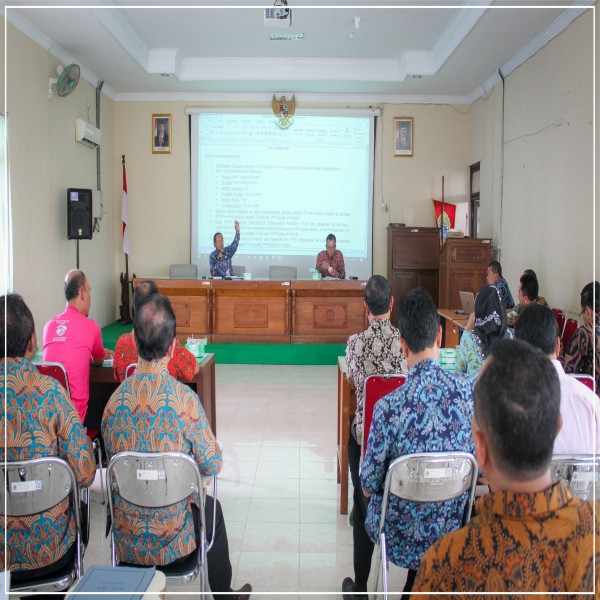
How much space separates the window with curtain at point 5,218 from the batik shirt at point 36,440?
163 inches

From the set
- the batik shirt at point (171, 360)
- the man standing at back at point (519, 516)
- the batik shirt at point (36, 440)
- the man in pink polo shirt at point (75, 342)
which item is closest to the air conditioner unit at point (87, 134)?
the man in pink polo shirt at point (75, 342)

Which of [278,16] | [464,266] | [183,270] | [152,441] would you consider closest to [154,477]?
[152,441]

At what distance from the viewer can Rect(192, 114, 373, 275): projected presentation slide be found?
8.77 meters

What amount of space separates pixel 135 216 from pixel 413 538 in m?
8.09

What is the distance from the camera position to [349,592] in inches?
91.4

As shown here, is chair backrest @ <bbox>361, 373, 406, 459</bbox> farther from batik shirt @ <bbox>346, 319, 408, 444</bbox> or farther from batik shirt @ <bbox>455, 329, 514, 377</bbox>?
batik shirt @ <bbox>455, 329, 514, 377</bbox>

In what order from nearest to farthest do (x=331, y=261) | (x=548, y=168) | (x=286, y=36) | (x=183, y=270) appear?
(x=548, y=168) < (x=286, y=36) < (x=331, y=261) < (x=183, y=270)

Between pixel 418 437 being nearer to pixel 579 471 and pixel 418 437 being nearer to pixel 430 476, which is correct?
pixel 430 476

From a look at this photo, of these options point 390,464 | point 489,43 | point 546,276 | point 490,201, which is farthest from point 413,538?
point 490,201

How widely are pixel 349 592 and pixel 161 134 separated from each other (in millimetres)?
7913

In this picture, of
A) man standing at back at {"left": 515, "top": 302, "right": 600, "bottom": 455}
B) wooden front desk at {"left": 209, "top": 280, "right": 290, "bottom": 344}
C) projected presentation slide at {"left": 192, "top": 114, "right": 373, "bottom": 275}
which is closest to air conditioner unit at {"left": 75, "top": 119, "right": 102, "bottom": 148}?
projected presentation slide at {"left": 192, "top": 114, "right": 373, "bottom": 275}

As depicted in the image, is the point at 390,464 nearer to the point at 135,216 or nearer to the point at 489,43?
the point at 489,43

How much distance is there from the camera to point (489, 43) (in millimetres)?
6344

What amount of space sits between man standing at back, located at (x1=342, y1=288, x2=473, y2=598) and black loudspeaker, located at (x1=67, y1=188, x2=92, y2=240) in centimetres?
600
